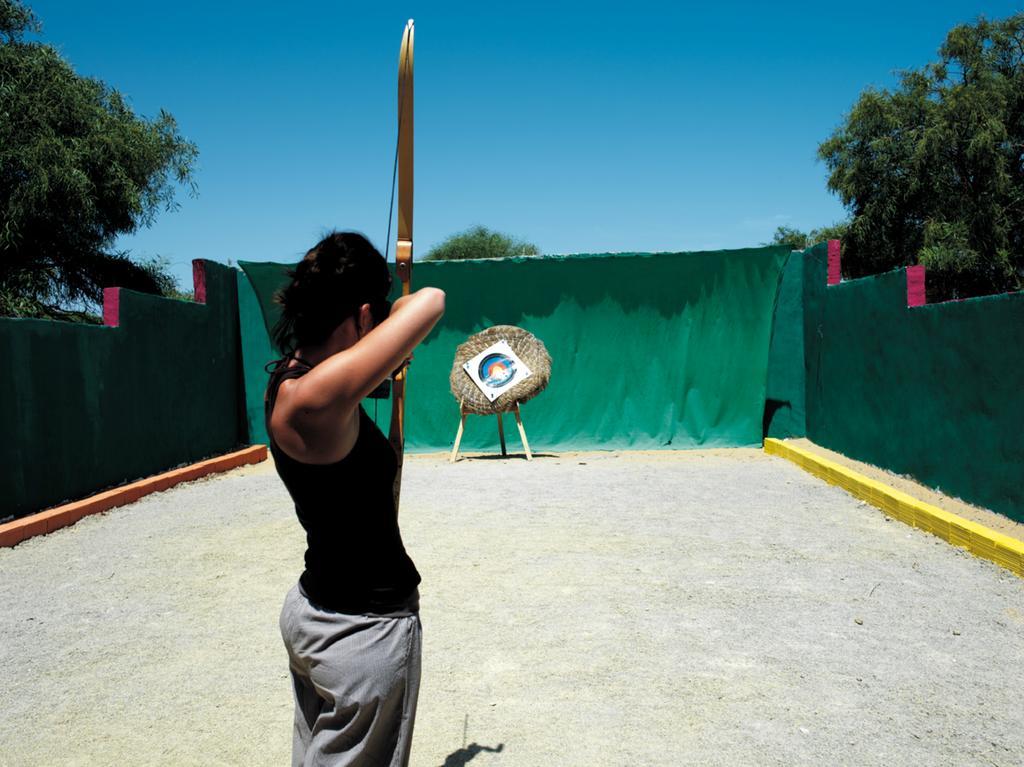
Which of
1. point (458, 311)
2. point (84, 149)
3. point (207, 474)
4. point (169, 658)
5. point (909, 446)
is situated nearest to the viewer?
point (169, 658)

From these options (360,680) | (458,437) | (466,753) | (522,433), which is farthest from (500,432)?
(360,680)

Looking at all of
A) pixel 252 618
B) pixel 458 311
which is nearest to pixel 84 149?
pixel 458 311

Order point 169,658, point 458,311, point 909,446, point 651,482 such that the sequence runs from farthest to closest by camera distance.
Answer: point 458,311
point 651,482
point 909,446
point 169,658

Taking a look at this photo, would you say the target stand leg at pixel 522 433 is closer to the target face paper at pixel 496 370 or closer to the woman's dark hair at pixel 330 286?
the target face paper at pixel 496 370

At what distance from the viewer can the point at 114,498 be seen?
6.43 meters

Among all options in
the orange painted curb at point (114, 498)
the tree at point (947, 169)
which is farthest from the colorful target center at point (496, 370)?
the tree at point (947, 169)

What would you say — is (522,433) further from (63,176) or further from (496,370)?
(63,176)

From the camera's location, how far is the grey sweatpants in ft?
4.69

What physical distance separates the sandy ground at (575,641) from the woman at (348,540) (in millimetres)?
1086

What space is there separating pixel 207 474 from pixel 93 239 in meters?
6.65

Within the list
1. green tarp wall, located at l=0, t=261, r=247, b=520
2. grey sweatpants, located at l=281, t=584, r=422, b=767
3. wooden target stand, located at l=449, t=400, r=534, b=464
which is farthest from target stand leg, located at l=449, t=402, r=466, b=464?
grey sweatpants, located at l=281, t=584, r=422, b=767

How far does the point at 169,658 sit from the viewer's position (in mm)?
3289

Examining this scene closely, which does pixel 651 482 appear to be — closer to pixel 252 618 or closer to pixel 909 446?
pixel 909 446

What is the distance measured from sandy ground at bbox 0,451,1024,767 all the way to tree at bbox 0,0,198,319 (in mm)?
7539
